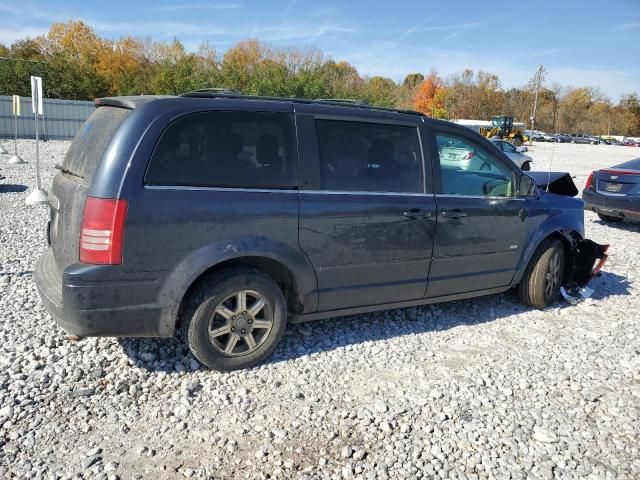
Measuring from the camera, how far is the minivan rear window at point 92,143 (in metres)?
3.32

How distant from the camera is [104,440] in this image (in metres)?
2.92

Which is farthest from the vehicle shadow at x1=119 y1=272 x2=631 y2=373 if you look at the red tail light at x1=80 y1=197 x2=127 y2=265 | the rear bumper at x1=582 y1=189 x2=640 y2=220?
the rear bumper at x1=582 y1=189 x2=640 y2=220

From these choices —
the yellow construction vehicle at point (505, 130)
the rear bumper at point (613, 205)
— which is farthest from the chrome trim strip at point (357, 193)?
the yellow construction vehicle at point (505, 130)

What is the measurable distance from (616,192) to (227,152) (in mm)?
9113

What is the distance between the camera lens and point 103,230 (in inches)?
122

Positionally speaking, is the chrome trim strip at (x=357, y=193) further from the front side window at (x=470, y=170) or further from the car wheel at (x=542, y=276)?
the car wheel at (x=542, y=276)

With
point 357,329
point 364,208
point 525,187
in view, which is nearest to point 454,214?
point 364,208

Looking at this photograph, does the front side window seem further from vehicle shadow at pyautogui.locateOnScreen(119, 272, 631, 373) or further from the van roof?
vehicle shadow at pyautogui.locateOnScreen(119, 272, 631, 373)

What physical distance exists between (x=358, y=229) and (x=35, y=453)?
249cm

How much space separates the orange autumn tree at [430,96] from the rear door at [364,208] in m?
71.7

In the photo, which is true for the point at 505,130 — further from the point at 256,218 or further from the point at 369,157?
the point at 256,218

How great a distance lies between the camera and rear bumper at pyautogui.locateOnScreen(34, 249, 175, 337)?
10.3 ft

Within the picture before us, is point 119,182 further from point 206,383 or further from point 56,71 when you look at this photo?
point 56,71

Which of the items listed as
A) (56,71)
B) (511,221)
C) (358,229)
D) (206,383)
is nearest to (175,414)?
(206,383)
